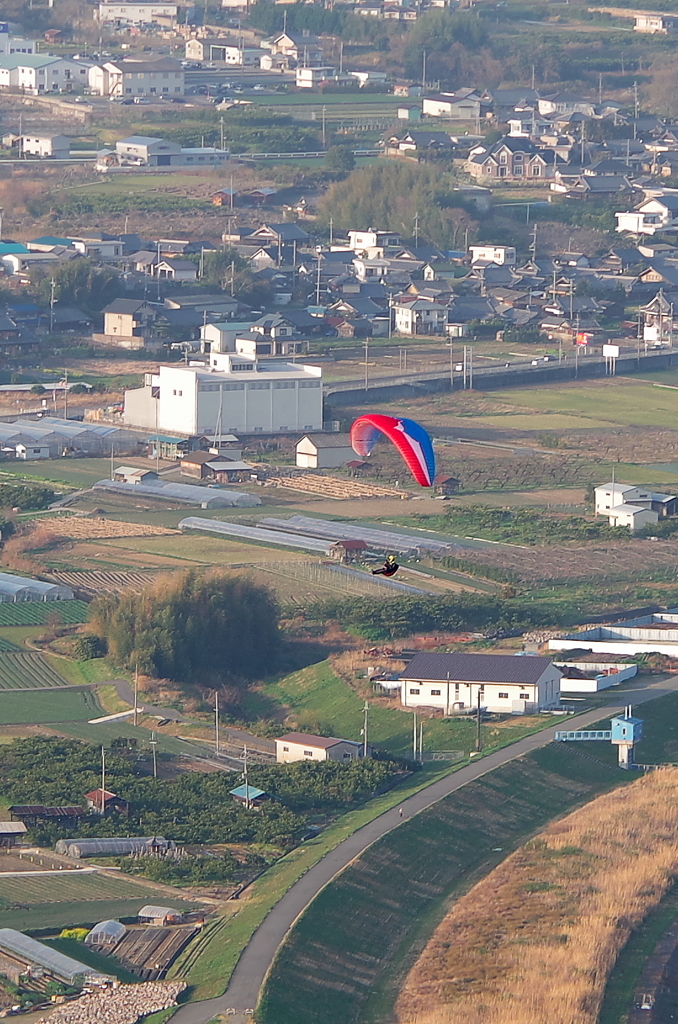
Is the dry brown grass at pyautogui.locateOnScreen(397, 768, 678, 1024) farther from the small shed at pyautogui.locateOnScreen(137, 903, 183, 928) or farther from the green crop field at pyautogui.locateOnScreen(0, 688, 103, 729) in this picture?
the green crop field at pyautogui.locateOnScreen(0, 688, 103, 729)

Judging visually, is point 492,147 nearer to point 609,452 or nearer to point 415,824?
point 609,452

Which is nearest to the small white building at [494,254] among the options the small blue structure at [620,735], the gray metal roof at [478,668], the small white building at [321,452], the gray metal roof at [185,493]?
the small white building at [321,452]

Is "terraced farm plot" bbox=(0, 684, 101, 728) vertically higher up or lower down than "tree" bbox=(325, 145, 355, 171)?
lower down

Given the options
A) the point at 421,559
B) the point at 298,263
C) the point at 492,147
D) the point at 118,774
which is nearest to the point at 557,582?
the point at 421,559

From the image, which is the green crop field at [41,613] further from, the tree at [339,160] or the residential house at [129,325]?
the tree at [339,160]

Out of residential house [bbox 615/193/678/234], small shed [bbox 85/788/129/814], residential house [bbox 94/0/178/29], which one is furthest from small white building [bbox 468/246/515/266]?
small shed [bbox 85/788/129/814]

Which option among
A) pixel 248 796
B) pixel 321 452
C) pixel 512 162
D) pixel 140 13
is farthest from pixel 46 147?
pixel 248 796
